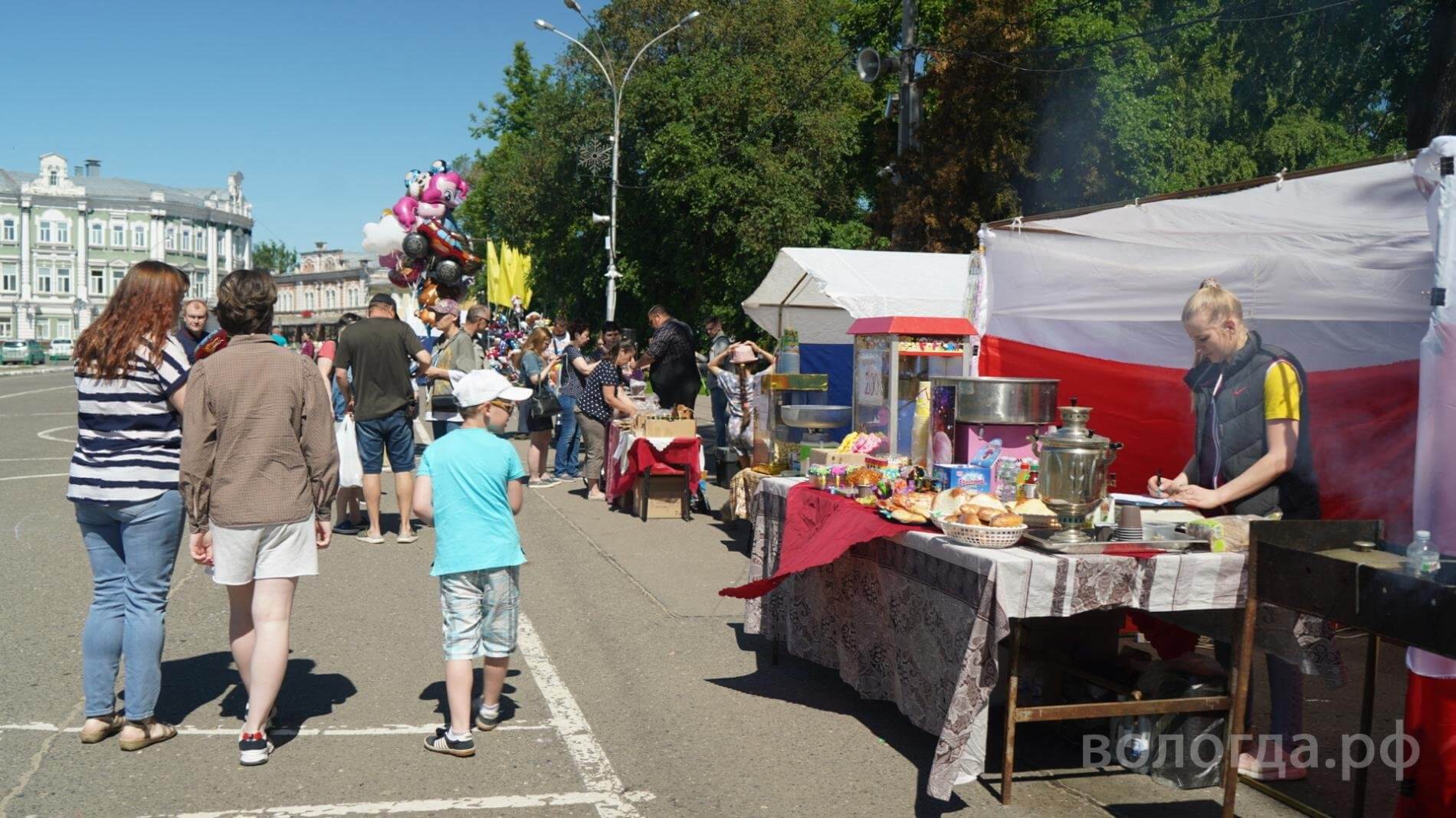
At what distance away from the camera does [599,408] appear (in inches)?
456

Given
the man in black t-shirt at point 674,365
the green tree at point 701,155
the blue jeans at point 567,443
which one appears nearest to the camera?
the man in black t-shirt at point 674,365

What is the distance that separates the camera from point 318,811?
13.1 ft

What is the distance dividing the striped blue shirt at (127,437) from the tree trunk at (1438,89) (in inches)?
403

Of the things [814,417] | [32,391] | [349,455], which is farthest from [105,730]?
[32,391]

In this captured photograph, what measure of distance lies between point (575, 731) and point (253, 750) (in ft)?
4.27

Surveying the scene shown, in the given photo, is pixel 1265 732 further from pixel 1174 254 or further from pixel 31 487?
pixel 31 487

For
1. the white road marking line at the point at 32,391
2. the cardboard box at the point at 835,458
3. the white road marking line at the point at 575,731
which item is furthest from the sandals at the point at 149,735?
the white road marking line at the point at 32,391

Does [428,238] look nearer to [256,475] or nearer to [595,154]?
[595,154]

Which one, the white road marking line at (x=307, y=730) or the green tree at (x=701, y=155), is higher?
the green tree at (x=701, y=155)

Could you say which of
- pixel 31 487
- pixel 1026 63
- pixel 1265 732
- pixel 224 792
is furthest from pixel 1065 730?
pixel 1026 63

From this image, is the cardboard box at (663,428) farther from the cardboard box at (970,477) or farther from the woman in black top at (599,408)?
the cardboard box at (970,477)

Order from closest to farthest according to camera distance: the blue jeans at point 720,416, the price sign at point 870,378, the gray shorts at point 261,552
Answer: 1. the gray shorts at point 261,552
2. the price sign at point 870,378
3. the blue jeans at point 720,416

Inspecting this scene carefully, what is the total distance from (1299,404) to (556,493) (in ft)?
29.7

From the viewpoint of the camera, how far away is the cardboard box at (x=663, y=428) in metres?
10.5
